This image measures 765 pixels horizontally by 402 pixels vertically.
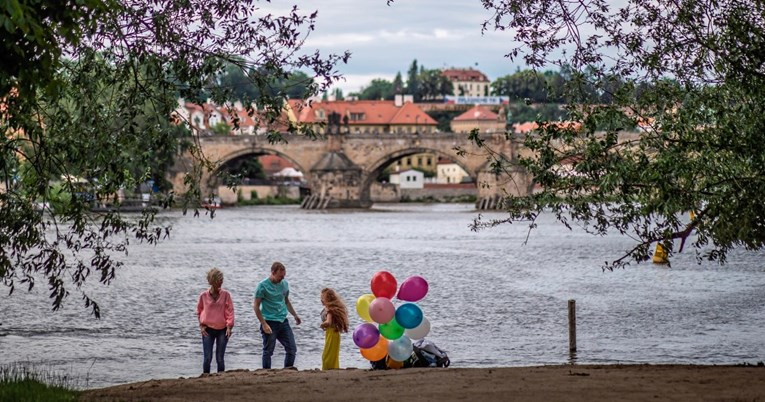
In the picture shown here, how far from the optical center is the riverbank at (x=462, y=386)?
917cm

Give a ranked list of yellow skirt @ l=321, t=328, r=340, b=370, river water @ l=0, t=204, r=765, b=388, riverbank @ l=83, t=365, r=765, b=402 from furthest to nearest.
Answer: river water @ l=0, t=204, r=765, b=388 → yellow skirt @ l=321, t=328, r=340, b=370 → riverbank @ l=83, t=365, r=765, b=402

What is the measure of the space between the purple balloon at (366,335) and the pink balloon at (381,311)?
0.09 m

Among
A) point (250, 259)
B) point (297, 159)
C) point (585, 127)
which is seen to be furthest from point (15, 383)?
point (297, 159)

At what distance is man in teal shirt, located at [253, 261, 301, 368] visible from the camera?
1127 centimetres

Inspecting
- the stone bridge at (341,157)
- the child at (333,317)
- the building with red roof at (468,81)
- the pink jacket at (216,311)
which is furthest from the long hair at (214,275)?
the building with red roof at (468,81)

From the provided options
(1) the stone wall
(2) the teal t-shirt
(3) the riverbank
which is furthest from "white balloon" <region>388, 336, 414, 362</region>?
(1) the stone wall

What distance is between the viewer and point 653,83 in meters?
11.5

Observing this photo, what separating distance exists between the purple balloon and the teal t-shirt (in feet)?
2.45

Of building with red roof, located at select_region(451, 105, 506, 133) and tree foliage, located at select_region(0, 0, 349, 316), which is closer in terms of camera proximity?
tree foliage, located at select_region(0, 0, 349, 316)

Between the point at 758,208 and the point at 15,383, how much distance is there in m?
5.85

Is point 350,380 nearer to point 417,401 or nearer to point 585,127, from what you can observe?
point 417,401

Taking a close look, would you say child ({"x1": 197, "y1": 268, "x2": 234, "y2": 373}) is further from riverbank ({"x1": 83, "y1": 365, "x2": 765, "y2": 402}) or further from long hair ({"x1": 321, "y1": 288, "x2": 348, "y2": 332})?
long hair ({"x1": 321, "y1": 288, "x2": 348, "y2": 332})

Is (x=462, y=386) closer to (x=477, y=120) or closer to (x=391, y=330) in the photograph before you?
(x=391, y=330)

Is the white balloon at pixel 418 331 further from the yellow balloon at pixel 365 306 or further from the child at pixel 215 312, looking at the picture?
the child at pixel 215 312
